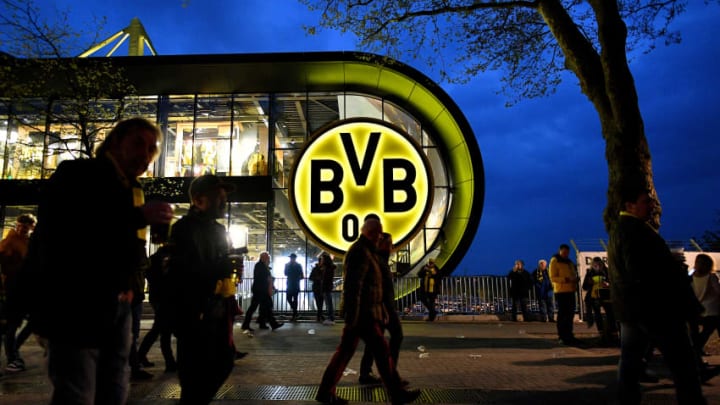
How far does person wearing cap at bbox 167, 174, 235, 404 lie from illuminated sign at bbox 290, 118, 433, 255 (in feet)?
35.4

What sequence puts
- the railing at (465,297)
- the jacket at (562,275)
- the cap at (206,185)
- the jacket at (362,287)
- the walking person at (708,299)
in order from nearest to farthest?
the cap at (206,185)
the jacket at (362,287)
the walking person at (708,299)
the jacket at (562,275)
the railing at (465,297)

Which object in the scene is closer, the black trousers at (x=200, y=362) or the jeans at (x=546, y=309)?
the black trousers at (x=200, y=362)

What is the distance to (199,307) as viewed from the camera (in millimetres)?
3205

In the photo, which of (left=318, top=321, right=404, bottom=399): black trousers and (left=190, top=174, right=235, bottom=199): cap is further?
(left=318, top=321, right=404, bottom=399): black trousers

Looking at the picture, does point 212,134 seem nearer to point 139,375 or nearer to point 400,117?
point 400,117

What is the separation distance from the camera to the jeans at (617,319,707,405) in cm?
371

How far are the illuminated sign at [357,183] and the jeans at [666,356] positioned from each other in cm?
1035

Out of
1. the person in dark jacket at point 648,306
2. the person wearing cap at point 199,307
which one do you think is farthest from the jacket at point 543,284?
the person wearing cap at point 199,307

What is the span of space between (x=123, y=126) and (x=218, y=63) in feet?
60.1

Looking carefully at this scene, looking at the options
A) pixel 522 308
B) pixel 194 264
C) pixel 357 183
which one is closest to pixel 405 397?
pixel 194 264

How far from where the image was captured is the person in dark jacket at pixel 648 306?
376 centimetres

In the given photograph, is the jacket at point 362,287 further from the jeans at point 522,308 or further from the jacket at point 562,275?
the jeans at point 522,308

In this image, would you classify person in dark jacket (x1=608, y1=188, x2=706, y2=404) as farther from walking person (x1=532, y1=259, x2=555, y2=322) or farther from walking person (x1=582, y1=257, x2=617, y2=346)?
walking person (x1=532, y1=259, x2=555, y2=322)

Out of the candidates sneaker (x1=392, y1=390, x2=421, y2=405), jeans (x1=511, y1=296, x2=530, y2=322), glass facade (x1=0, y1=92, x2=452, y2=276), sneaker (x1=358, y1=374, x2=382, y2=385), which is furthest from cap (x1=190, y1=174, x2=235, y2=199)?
glass facade (x1=0, y1=92, x2=452, y2=276)
